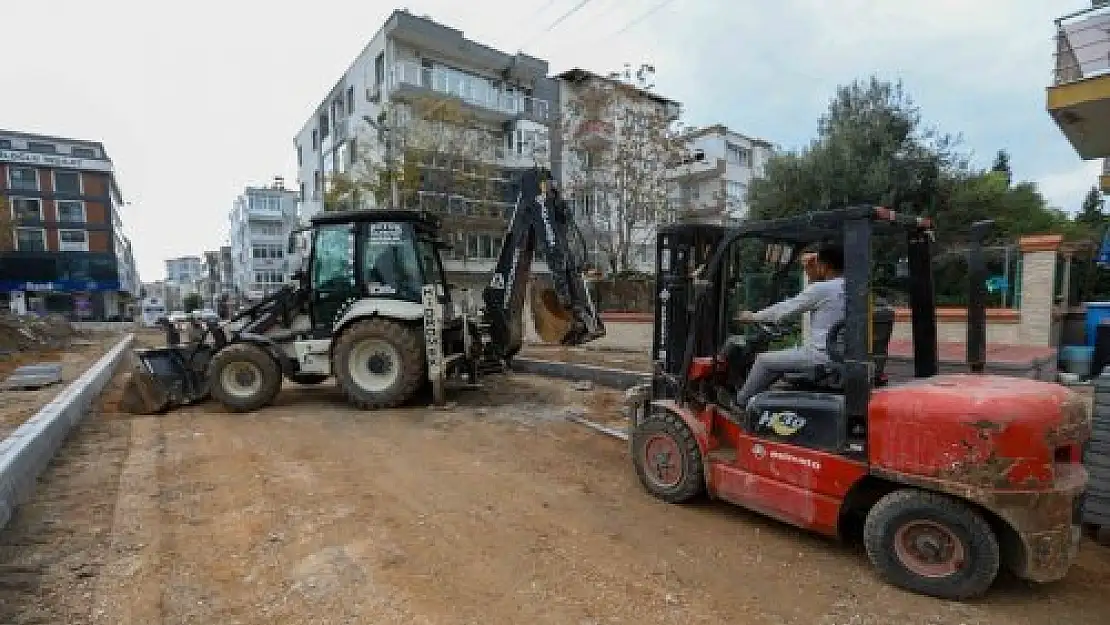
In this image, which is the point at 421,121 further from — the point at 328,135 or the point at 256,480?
the point at 256,480

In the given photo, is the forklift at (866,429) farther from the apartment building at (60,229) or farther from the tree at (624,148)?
the apartment building at (60,229)

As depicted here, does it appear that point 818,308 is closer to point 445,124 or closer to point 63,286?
point 445,124

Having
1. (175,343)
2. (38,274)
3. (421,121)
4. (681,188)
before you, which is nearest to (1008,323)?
(175,343)

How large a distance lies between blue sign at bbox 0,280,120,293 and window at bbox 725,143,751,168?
170 ft

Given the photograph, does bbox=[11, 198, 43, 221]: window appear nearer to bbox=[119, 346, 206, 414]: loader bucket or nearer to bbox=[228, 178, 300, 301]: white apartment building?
bbox=[228, 178, 300, 301]: white apartment building

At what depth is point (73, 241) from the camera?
163 ft

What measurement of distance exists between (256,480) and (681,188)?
26.2 meters

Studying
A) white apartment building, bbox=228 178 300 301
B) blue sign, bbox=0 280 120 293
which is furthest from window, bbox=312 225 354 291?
white apartment building, bbox=228 178 300 301

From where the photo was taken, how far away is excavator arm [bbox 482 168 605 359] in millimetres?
6891

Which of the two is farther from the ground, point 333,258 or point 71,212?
point 71,212

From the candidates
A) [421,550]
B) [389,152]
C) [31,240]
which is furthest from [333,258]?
[31,240]

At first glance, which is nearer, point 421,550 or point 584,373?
point 421,550

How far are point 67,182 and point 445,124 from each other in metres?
49.1

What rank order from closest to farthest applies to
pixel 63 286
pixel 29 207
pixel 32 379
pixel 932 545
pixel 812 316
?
pixel 932 545 < pixel 812 316 < pixel 32 379 < pixel 63 286 < pixel 29 207
